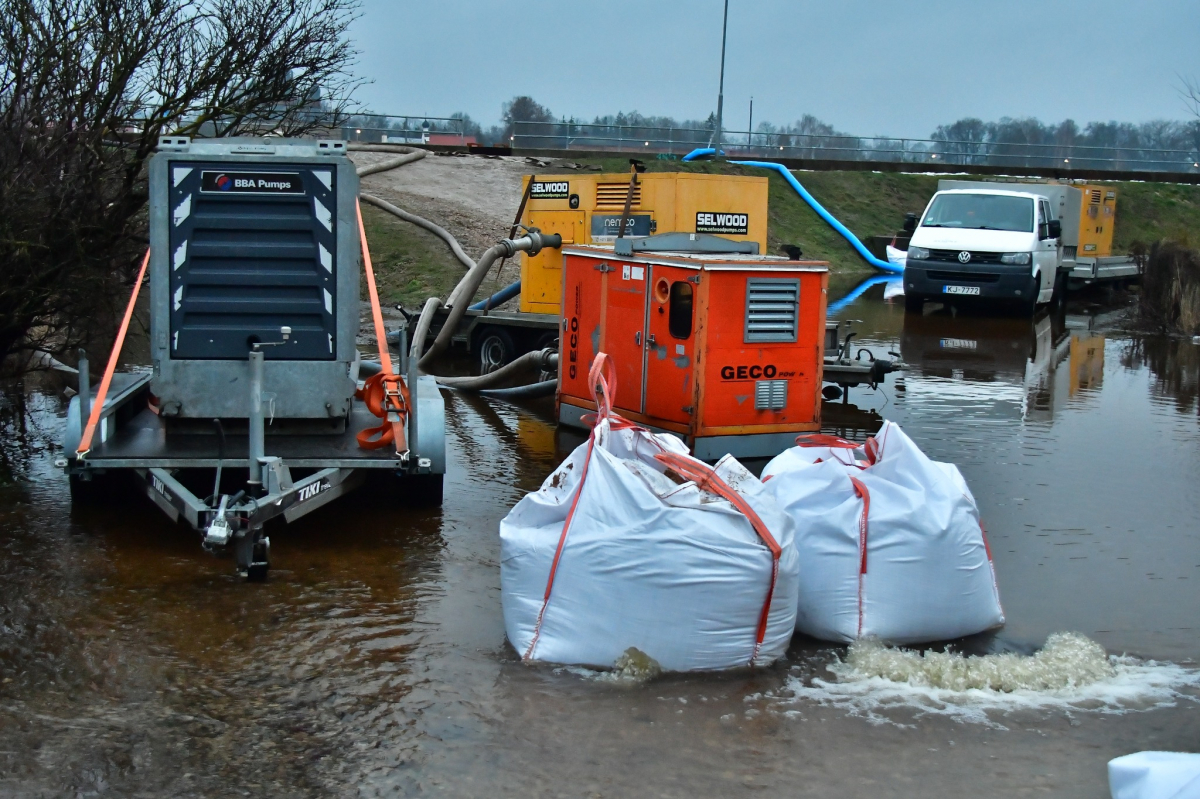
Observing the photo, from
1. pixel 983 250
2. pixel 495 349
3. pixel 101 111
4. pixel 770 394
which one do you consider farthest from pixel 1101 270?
pixel 101 111

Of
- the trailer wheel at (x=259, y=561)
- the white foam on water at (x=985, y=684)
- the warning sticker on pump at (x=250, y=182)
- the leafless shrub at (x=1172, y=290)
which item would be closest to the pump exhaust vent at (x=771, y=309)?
the warning sticker on pump at (x=250, y=182)

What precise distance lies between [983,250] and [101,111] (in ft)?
46.9

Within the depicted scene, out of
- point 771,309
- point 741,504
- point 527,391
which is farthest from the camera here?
point 527,391

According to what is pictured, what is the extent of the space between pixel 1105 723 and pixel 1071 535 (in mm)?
3019

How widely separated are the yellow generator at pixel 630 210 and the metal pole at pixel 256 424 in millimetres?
5731

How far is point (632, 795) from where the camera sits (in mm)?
4059

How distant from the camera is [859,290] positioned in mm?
26031

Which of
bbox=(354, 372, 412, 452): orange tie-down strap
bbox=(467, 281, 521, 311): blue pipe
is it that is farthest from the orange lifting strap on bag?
bbox=(467, 281, 521, 311): blue pipe

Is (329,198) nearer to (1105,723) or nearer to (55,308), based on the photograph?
(55,308)

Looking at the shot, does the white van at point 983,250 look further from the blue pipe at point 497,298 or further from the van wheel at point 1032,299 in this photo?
the blue pipe at point 497,298

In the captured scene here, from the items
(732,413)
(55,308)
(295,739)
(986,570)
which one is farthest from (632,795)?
(55,308)

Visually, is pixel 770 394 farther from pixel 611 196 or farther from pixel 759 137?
pixel 759 137

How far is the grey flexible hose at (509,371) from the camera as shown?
451 inches

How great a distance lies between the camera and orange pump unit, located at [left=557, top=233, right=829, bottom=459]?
8.77 m
